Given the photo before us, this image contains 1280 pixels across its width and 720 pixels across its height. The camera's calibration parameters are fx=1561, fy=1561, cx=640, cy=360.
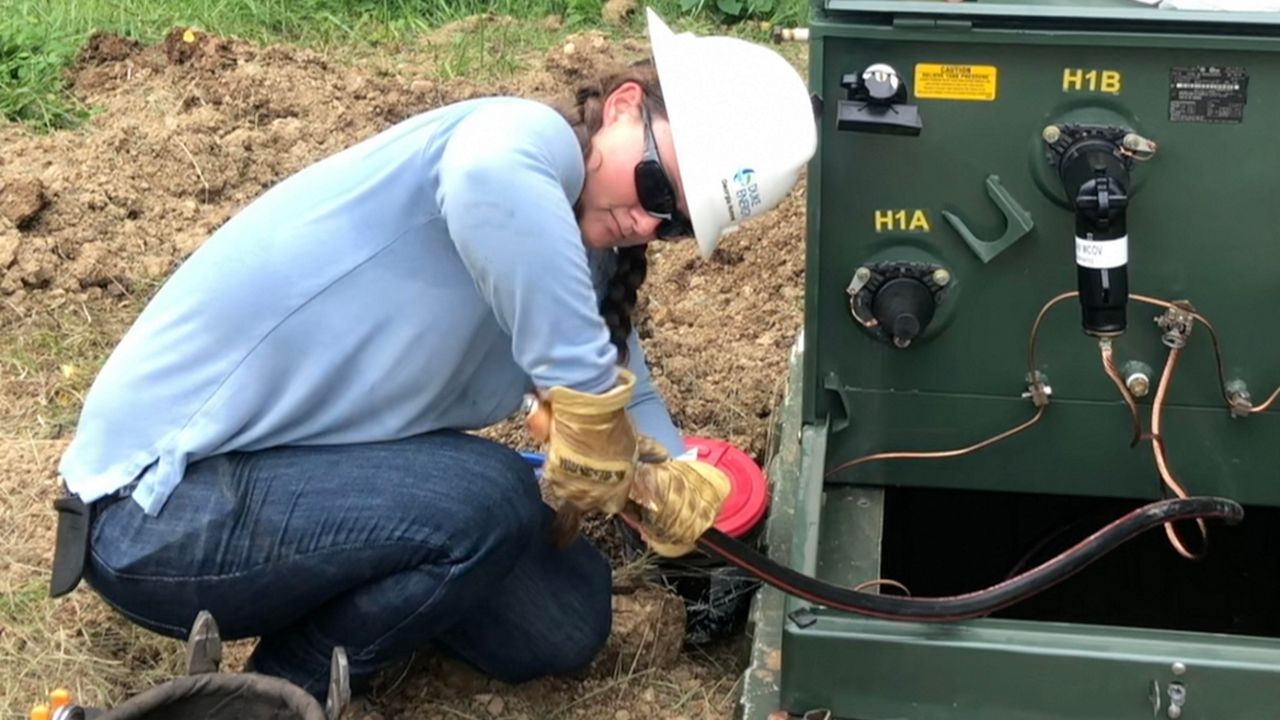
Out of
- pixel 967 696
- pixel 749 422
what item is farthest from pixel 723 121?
pixel 749 422

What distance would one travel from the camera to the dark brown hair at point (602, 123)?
6.69 feet

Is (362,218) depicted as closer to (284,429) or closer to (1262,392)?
(284,429)

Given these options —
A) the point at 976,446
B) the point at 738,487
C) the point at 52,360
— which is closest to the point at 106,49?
the point at 52,360

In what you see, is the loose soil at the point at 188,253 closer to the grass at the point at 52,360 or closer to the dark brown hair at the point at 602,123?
the grass at the point at 52,360

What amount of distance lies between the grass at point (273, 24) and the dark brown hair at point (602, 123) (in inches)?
113

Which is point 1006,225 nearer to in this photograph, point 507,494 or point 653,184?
point 653,184

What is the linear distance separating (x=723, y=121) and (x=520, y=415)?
1333mm

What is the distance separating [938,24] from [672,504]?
0.77m

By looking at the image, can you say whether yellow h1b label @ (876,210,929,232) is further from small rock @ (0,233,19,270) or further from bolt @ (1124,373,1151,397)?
small rock @ (0,233,19,270)

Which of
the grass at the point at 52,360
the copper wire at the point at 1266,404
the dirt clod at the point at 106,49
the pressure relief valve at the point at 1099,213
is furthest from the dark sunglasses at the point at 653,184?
the dirt clod at the point at 106,49

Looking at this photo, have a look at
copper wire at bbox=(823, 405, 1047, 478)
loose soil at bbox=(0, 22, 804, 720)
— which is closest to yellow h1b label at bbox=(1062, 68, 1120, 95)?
copper wire at bbox=(823, 405, 1047, 478)

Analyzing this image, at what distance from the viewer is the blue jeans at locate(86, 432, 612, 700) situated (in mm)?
2105

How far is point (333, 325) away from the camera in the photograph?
2049 millimetres

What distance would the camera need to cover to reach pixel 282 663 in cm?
230
